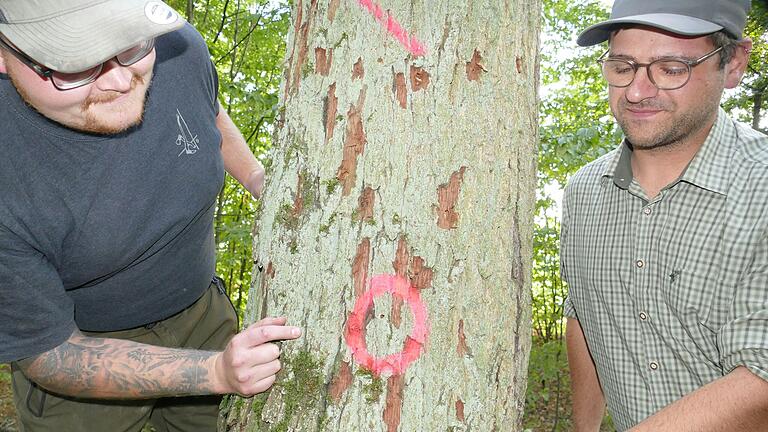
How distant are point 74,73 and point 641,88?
1.68m

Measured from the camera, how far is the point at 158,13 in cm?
149

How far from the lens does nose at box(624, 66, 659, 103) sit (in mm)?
1793

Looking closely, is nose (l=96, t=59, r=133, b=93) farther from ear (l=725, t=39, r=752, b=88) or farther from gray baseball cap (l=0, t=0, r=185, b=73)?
ear (l=725, t=39, r=752, b=88)

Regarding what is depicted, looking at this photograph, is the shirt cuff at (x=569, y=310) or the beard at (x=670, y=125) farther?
the shirt cuff at (x=569, y=310)

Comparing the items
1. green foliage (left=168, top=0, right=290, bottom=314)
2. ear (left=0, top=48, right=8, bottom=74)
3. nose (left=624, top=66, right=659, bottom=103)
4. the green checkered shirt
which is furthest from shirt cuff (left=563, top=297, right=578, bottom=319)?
green foliage (left=168, top=0, right=290, bottom=314)

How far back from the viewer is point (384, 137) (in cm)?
130

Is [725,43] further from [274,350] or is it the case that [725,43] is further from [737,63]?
[274,350]

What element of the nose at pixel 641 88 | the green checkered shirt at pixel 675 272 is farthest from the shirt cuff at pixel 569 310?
the nose at pixel 641 88

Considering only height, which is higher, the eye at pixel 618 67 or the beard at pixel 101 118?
the eye at pixel 618 67

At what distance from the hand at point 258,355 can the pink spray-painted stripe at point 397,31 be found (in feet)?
2.37

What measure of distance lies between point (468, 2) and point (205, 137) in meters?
1.14

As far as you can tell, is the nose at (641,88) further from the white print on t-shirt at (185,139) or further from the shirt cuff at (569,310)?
the white print on t-shirt at (185,139)

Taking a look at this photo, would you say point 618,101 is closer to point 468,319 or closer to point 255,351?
point 468,319

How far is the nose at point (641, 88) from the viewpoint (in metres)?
1.79
